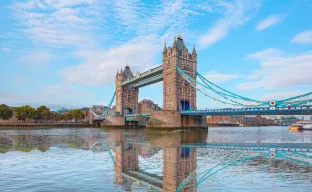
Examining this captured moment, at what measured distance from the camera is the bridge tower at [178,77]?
55.7 m

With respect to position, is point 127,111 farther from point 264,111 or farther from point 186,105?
point 264,111

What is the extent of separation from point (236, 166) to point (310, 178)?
10.8 ft

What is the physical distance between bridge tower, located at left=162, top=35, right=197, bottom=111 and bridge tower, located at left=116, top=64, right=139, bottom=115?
29960mm

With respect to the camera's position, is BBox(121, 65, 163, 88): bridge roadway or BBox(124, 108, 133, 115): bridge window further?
BBox(124, 108, 133, 115): bridge window

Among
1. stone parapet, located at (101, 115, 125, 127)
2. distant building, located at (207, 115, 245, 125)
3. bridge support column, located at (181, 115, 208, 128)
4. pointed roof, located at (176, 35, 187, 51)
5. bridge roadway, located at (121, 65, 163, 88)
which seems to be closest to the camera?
bridge support column, located at (181, 115, 208, 128)

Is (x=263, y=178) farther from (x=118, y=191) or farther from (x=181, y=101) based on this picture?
(x=181, y=101)

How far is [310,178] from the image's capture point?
995 cm

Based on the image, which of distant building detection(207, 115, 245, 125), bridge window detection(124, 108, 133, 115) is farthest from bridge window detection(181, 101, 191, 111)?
distant building detection(207, 115, 245, 125)

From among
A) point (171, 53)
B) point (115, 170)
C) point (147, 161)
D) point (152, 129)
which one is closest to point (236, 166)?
point (147, 161)

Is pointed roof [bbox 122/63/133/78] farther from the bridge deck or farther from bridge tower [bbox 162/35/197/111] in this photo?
the bridge deck

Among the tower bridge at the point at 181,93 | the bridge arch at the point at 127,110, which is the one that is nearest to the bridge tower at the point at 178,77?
the tower bridge at the point at 181,93

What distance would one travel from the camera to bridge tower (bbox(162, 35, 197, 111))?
55656mm

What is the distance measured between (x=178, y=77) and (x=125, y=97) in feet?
113

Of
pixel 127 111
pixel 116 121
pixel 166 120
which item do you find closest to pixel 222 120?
pixel 127 111
